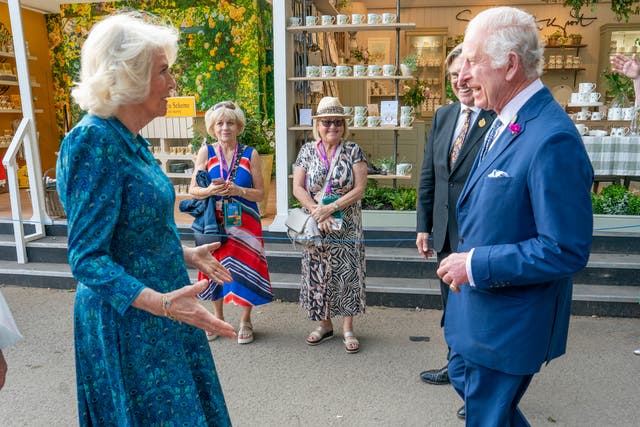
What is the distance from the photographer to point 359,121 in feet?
16.6

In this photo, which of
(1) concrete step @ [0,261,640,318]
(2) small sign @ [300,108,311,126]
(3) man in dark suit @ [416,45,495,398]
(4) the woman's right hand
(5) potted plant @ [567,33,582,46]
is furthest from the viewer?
(5) potted plant @ [567,33,582,46]

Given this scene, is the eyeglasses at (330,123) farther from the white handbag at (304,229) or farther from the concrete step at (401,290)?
the concrete step at (401,290)

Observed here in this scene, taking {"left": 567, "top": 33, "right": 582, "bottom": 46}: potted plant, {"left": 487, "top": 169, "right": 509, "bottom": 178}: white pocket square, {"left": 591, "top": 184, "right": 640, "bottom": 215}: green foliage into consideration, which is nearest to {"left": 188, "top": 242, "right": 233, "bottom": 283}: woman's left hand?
{"left": 487, "top": 169, "right": 509, "bottom": 178}: white pocket square

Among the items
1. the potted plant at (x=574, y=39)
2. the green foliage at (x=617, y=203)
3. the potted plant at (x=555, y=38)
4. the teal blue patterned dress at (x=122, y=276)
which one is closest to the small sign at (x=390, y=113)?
the green foliage at (x=617, y=203)

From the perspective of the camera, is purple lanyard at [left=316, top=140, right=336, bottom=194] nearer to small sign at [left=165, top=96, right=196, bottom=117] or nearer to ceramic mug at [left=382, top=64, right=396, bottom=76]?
ceramic mug at [left=382, top=64, right=396, bottom=76]

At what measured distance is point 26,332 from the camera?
3674 millimetres

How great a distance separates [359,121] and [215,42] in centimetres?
353

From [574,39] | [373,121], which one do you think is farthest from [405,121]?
[574,39]

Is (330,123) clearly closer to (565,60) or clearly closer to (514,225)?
(514,225)

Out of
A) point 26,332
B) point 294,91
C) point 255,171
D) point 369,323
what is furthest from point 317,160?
point 26,332

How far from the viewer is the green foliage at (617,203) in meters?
4.65

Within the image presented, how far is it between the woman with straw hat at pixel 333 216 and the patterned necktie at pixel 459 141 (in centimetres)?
81

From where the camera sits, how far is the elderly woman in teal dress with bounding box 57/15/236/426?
4.17ft

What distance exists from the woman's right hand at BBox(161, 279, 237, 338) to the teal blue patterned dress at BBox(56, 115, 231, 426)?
0.10 meters
